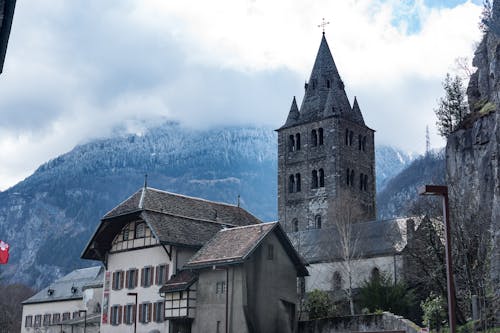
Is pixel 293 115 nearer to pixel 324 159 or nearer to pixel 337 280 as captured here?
pixel 324 159

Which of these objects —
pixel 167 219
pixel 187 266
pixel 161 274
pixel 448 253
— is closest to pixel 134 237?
pixel 167 219

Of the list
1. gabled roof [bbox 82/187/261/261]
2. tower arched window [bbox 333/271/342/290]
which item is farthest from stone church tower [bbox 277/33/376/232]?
gabled roof [bbox 82/187/261/261]

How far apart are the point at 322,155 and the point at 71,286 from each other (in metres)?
37.3

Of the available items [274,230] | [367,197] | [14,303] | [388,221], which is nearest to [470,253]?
[274,230]

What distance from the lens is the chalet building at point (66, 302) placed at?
7256 centimetres

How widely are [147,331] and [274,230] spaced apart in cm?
1149

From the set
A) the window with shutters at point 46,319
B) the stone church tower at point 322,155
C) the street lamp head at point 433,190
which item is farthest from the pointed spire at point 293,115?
the street lamp head at point 433,190

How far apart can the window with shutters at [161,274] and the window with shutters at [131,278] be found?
98.9 inches

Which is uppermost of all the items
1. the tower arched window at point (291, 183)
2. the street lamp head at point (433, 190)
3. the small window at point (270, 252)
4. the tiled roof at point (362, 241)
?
the tower arched window at point (291, 183)

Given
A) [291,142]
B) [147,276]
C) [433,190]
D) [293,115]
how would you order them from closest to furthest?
[433,190], [147,276], [291,142], [293,115]

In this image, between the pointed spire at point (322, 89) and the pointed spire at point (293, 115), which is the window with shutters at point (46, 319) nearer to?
the pointed spire at point (293, 115)

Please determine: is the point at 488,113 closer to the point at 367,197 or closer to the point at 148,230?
the point at 148,230

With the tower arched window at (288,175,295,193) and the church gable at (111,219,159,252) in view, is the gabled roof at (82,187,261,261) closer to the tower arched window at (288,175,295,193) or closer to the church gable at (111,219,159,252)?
the church gable at (111,219,159,252)

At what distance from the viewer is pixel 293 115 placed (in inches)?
4146
